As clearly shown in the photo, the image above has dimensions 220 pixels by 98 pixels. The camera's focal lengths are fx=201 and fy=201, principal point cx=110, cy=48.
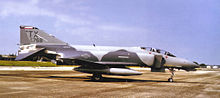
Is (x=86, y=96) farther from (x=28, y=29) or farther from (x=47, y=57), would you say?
(x=28, y=29)

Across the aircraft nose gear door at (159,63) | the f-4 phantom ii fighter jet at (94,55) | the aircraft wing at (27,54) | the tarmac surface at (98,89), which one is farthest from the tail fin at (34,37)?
the aircraft nose gear door at (159,63)

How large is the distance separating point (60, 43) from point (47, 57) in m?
1.63

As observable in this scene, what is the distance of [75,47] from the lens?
670 inches

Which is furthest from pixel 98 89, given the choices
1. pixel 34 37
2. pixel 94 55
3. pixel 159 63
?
pixel 34 37

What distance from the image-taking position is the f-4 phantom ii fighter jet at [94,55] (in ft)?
52.9

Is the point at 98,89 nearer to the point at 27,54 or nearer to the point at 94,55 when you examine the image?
the point at 94,55

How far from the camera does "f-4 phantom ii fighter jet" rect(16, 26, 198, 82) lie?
1611 cm

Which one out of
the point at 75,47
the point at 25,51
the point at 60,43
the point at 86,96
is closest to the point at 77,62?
the point at 75,47

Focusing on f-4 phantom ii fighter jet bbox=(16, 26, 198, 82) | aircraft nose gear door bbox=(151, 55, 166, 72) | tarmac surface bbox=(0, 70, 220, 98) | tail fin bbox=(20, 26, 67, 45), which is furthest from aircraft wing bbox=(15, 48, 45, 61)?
aircraft nose gear door bbox=(151, 55, 166, 72)

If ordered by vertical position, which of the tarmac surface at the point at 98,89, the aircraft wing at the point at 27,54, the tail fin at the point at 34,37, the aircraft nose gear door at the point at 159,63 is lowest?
the tarmac surface at the point at 98,89

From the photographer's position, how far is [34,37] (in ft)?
57.6

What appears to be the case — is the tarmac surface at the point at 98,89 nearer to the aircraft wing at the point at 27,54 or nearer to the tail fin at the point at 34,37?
the aircraft wing at the point at 27,54

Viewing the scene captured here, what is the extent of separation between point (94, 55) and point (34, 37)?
562cm

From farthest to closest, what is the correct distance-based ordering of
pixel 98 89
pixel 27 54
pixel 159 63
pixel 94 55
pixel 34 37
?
1. pixel 34 37
2. pixel 159 63
3. pixel 27 54
4. pixel 94 55
5. pixel 98 89
